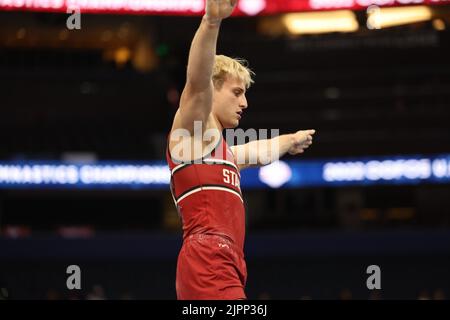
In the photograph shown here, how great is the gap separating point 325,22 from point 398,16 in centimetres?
194

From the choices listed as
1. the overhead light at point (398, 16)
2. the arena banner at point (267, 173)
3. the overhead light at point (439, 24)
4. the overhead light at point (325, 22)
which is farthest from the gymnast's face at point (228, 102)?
the overhead light at point (439, 24)

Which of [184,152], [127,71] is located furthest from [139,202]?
[184,152]

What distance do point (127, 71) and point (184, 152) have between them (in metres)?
18.1

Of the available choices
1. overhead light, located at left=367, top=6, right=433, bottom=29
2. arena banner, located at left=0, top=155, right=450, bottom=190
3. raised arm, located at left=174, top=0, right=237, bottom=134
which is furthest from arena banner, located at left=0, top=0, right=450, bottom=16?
raised arm, located at left=174, top=0, right=237, bottom=134

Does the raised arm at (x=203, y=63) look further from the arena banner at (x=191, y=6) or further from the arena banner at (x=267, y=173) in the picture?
the arena banner at (x=267, y=173)

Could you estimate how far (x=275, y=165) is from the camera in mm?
18984

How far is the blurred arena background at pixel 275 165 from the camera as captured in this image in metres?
18.0

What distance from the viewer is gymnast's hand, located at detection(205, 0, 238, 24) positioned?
4652 mm

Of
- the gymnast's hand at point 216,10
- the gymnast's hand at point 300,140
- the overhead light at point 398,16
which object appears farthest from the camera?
the overhead light at point 398,16

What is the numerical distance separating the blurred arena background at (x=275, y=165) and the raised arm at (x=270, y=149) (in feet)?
36.1

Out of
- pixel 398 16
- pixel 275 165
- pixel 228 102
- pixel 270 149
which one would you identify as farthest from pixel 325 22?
pixel 228 102

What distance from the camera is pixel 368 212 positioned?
21281mm

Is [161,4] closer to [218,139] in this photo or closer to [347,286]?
[347,286]

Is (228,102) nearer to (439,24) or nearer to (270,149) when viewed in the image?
(270,149)
